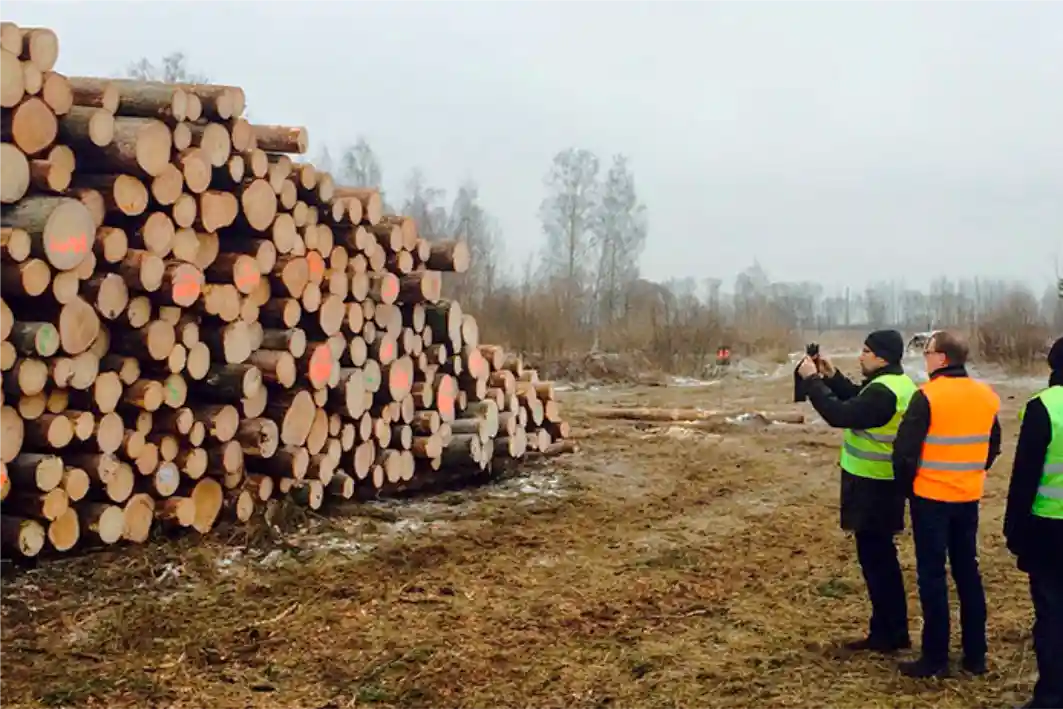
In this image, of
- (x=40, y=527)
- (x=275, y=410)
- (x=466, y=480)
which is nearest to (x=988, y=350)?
(x=466, y=480)

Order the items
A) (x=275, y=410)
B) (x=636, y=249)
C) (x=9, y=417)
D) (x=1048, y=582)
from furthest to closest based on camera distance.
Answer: (x=636, y=249) < (x=275, y=410) < (x=9, y=417) < (x=1048, y=582)

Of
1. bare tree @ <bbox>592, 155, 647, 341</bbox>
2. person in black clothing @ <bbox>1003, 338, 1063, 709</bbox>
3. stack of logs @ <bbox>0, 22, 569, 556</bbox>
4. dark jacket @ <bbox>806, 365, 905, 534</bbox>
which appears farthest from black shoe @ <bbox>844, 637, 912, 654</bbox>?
bare tree @ <bbox>592, 155, 647, 341</bbox>

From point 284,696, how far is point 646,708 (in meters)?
1.68

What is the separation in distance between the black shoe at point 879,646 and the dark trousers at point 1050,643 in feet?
2.79

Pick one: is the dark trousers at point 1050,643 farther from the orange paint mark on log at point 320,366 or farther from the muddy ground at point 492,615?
the orange paint mark on log at point 320,366

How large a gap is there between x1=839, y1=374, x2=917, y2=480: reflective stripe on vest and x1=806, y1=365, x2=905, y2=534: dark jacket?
4 centimetres

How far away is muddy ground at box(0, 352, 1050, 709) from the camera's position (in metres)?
4.54

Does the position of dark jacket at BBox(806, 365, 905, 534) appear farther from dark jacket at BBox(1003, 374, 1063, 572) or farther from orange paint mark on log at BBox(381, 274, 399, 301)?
orange paint mark on log at BBox(381, 274, 399, 301)

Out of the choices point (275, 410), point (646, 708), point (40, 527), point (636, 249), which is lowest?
point (646, 708)

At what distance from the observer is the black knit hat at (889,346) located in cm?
503

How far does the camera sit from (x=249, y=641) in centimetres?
514

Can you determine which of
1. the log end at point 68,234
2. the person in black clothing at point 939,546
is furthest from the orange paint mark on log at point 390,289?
the person in black clothing at point 939,546

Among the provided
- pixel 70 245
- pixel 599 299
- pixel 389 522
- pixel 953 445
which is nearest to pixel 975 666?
pixel 953 445

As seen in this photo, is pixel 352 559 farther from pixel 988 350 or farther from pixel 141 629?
pixel 988 350
